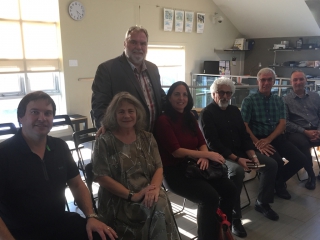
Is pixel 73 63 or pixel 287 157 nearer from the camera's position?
pixel 287 157

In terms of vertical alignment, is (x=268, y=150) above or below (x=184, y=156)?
below

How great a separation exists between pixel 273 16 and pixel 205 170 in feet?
22.0

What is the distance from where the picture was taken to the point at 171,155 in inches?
91.5

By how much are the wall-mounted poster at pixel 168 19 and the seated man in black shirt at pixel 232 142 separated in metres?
4.59

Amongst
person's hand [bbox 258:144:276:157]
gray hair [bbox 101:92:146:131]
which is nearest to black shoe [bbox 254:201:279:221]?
person's hand [bbox 258:144:276:157]

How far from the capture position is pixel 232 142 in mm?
2744

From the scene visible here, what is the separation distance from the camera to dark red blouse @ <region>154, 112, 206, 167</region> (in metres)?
2.25

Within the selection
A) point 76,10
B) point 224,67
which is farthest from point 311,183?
point 224,67

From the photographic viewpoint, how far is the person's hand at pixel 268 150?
9.90ft

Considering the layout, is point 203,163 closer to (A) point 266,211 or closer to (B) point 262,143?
(A) point 266,211

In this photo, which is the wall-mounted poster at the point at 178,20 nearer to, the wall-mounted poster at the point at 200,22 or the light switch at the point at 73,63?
the wall-mounted poster at the point at 200,22

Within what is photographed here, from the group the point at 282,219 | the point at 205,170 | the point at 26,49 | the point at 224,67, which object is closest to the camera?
the point at 205,170

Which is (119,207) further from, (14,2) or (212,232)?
(14,2)

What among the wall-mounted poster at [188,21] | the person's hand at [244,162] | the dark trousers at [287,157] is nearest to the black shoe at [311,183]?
the dark trousers at [287,157]
